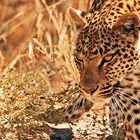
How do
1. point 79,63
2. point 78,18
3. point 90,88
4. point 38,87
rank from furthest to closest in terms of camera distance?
point 38,87
point 78,18
point 79,63
point 90,88

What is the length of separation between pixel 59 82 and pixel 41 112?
3.17 feet

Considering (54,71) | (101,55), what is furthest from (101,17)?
(54,71)

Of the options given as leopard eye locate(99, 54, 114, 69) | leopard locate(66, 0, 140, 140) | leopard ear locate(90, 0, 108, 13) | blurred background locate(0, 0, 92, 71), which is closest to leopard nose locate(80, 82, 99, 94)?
leopard locate(66, 0, 140, 140)

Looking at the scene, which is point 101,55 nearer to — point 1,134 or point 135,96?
point 135,96

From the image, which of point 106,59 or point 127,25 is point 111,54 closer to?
point 106,59

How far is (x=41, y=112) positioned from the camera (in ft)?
21.1

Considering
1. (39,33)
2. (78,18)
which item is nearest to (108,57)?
(78,18)

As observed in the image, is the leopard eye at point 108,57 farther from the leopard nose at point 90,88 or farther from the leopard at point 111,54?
the leopard nose at point 90,88

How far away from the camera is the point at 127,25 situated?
570 cm

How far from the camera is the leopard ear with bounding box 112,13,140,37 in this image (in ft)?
18.5

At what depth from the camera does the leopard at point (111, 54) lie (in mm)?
5691

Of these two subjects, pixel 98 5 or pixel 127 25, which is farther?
pixel 98 5

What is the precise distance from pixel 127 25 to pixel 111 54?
24 centimetres

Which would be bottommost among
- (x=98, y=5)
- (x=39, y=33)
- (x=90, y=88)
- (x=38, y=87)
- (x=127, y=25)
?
(x=38, y=87)
